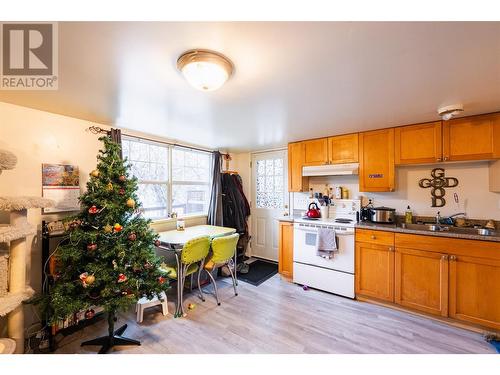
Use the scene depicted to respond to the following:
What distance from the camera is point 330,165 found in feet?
9.49

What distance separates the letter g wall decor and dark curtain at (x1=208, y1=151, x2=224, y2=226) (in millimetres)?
2867

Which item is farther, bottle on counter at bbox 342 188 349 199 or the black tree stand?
bottle on counter at bbox 342 188 349 199

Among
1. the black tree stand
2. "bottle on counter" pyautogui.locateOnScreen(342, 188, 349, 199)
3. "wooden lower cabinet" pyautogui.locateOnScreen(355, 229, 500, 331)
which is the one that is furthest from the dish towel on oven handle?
the black tree stand

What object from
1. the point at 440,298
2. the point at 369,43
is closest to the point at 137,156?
the point at 369,43

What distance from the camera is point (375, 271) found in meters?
2.36

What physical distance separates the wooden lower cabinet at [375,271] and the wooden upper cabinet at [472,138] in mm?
1200

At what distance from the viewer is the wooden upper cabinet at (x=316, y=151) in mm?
2943

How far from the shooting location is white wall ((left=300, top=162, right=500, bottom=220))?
87.6 inches

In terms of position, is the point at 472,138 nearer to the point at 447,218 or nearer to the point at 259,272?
the point at 447,218

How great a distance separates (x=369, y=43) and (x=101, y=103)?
2.02 meters

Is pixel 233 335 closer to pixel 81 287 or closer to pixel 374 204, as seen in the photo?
pixel 81 287

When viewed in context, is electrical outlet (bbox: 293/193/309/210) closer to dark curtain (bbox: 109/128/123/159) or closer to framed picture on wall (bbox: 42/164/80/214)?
dark curtain (bbox: 109/128/123/159)

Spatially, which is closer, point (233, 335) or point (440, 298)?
point (233, 335)
